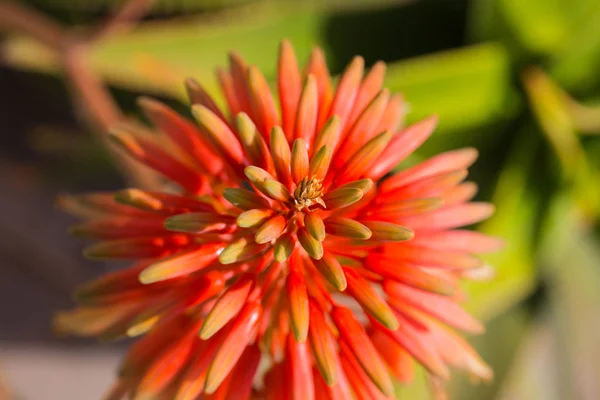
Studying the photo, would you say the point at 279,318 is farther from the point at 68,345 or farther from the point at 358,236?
the point at 68,345

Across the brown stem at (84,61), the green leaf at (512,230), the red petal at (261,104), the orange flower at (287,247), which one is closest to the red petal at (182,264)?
the orange flower at (287,247)

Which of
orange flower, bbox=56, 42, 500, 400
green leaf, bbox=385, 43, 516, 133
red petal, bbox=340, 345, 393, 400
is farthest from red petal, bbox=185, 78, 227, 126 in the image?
green leaf, bbox=385, 43, 516, 133

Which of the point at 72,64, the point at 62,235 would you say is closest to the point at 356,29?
the point at 72,64

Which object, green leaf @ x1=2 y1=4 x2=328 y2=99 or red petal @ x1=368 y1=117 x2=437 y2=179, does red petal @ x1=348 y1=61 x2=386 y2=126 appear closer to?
red petal @ x1=368 y1=117 x2=437 y2=179

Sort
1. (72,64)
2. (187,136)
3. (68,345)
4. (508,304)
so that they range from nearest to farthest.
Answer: (187,136), (72,64), (508,304), (68,345)

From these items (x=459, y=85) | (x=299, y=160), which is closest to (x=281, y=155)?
(x=299, y=160)

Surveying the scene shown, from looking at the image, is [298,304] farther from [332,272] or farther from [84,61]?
[84,61]
